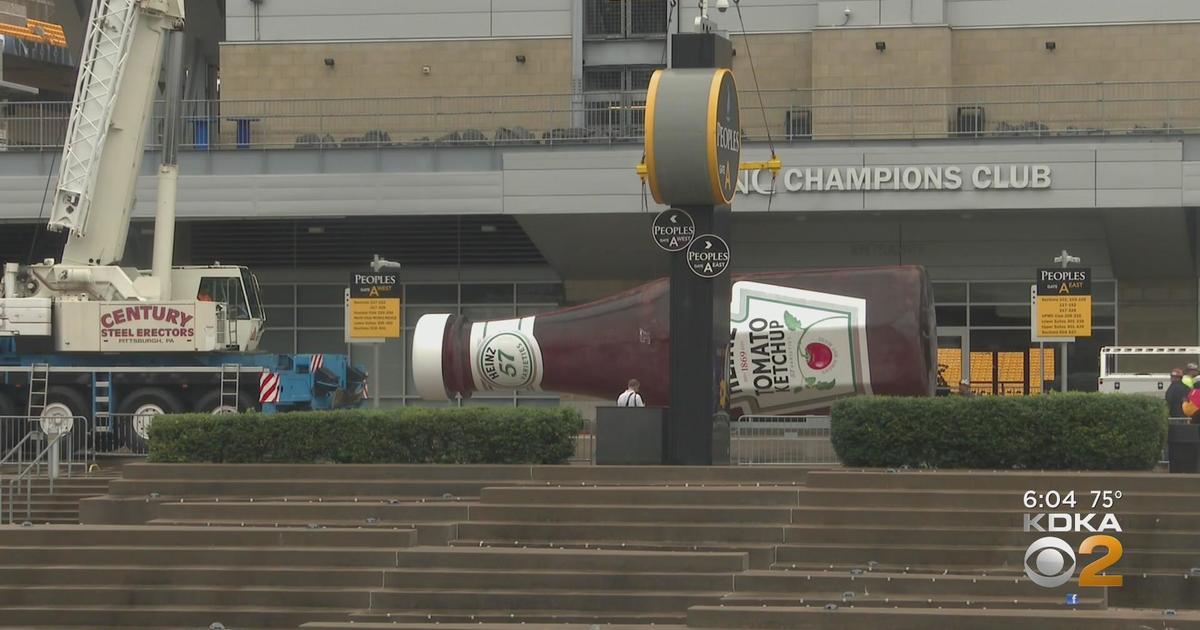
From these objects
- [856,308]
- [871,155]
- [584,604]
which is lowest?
[584,604]

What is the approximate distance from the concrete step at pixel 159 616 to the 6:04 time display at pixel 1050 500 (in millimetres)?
7070

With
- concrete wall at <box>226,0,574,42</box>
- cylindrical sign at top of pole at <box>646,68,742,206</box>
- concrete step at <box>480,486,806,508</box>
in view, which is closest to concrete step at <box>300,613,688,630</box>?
concrete step at <box>480,486,806,508</box>

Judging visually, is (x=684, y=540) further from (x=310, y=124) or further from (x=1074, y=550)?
(x=310, y=124)

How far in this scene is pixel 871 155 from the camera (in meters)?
36.7

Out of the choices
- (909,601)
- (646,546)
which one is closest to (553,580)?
(646,546)

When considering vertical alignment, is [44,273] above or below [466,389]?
above

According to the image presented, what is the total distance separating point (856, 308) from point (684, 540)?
8526 mm

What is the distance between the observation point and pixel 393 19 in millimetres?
42344

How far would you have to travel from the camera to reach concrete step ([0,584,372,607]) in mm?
17453

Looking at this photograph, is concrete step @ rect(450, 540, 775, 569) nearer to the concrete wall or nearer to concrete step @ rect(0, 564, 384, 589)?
concrete step @ rect(0, 564, 384, 589)

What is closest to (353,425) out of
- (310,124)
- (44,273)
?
(44,273)

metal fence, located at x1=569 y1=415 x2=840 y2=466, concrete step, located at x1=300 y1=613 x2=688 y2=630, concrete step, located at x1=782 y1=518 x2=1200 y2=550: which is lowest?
concrete step, located at x1=300 y1=613 x2=688 y2=630

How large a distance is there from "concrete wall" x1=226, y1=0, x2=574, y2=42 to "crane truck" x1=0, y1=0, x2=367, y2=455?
7.23m

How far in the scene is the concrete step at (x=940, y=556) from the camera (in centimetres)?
1716
